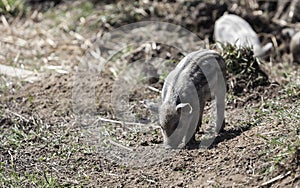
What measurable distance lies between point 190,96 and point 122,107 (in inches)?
53.4

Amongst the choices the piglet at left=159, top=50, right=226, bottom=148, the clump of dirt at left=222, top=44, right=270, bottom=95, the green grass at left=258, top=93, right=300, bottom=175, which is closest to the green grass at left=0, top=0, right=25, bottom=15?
the clump of dirt at left=222, top=44, right=270, bottom=95

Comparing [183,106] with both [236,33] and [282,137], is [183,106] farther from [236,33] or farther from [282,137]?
[236,33]

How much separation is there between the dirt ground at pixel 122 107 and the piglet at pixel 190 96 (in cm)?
16

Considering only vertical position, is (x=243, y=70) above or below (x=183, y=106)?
below

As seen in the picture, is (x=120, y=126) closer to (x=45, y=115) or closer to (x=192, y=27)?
(x=45, y=115)

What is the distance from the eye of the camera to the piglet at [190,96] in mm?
6055

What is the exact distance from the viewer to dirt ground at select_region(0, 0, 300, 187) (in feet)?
18.5

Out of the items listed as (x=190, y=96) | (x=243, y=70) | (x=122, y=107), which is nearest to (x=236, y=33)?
(x=243, y=70)

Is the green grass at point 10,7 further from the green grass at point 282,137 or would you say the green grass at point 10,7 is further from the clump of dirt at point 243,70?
the green grass at point 282,137

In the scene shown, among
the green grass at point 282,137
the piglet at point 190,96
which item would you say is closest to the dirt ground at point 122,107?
the green grass at point 282,137

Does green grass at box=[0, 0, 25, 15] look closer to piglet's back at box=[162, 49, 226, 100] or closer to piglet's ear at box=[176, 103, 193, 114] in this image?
piglet's back at box=[162, 49, 226, 100]

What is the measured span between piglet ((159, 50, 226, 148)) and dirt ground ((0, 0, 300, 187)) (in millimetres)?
158

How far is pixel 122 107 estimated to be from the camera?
7.36 metres

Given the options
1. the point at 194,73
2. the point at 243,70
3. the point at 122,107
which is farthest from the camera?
the point at 243,70
